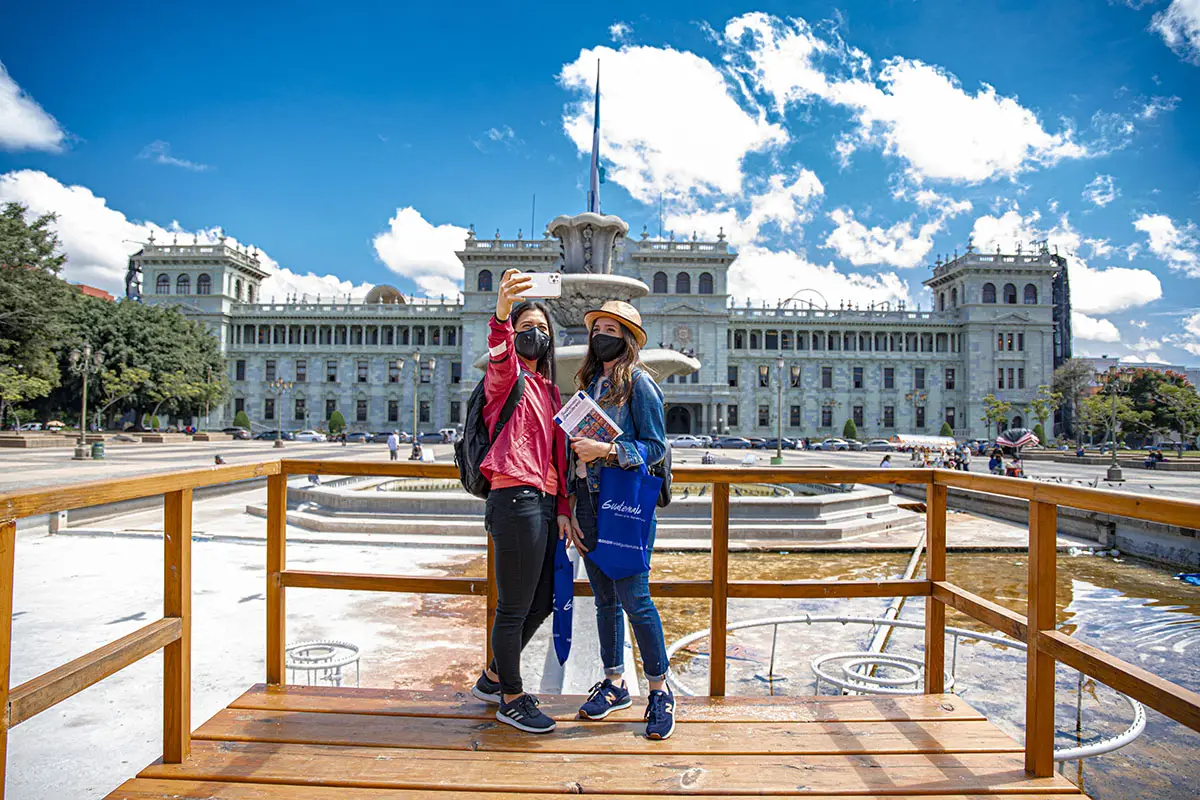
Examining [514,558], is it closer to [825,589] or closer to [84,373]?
[825,589]

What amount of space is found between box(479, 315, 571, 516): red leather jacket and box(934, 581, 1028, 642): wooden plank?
6.33 ft

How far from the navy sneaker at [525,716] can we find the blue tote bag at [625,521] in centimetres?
69

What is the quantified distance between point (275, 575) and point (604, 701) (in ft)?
5.84

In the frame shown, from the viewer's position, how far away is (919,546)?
12.2 meters

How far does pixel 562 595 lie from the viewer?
3.34 meters

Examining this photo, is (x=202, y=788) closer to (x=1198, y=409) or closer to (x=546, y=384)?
(x=546, y=384)

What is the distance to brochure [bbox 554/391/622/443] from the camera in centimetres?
313

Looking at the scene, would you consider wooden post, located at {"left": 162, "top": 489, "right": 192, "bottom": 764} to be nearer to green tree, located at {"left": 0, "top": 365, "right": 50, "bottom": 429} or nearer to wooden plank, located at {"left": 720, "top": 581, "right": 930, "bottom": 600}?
wooden plank, located at {"left": 720, "top": 581, "right": 930, "bottom": 600}

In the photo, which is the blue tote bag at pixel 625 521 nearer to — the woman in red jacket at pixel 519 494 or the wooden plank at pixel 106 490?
the woman in red jacket at pixel 519 494

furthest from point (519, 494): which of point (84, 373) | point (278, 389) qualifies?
point (278, 389)

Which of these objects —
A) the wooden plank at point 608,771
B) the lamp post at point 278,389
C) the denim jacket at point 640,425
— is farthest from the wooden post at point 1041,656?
the lamp post at point 278,389

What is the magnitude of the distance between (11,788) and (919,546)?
11974mm

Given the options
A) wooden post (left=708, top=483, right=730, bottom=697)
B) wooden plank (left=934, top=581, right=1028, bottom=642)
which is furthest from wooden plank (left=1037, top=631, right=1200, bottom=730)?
wooden post (left=708, top=483, right=730, bottom=697)

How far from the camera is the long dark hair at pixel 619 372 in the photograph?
3.34m
